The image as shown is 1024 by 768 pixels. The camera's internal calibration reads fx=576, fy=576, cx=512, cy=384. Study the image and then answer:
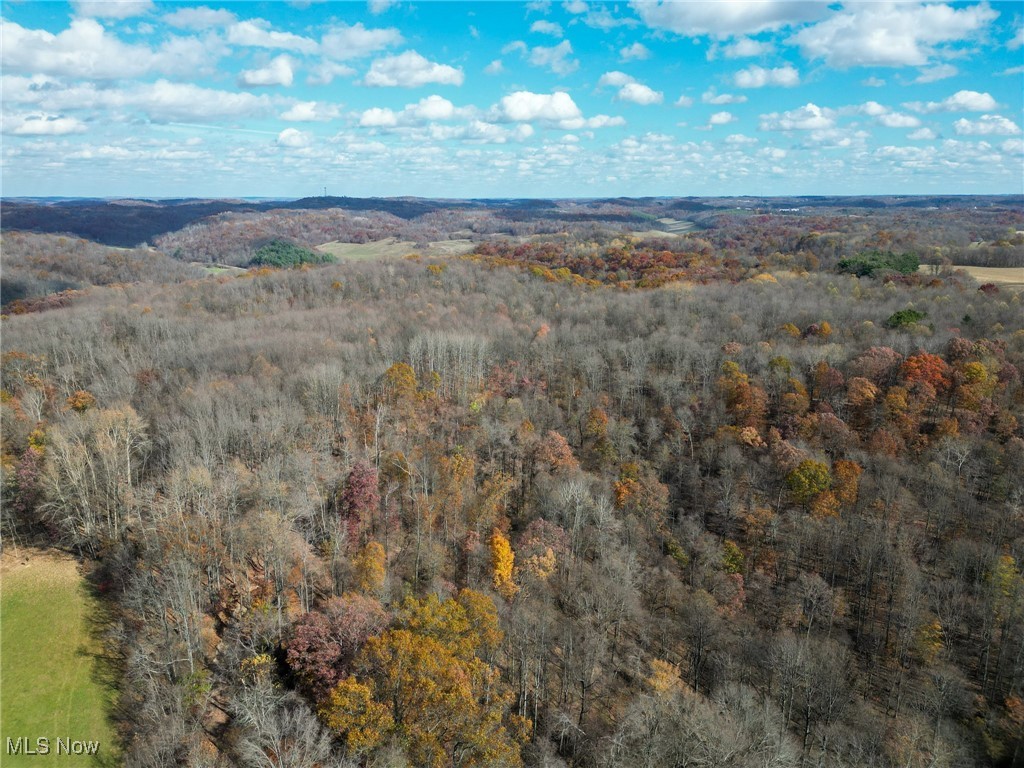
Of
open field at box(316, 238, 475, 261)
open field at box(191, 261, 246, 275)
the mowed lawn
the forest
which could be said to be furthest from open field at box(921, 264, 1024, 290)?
open field at box(191, 261, 246, 275)

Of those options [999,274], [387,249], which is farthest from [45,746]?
[387,249]

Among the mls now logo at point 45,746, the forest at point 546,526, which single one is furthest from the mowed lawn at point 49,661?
the forest at point 546,526

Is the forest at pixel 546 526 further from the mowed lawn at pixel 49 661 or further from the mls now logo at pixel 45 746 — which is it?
the mls now logo at pixel 45 746

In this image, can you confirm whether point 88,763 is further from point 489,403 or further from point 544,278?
point 544,278

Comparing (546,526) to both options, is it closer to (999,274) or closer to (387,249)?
(999,274)

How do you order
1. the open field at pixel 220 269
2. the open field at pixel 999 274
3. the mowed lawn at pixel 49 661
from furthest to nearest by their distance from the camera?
the open field at pixel 220 269, the open field at pixel 999 274, the mowed lawn at pixel 49 661

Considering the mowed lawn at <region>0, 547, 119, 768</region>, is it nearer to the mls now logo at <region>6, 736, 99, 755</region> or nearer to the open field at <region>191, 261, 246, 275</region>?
the mls now logo at <region>6, 736, 99, 755</region>
